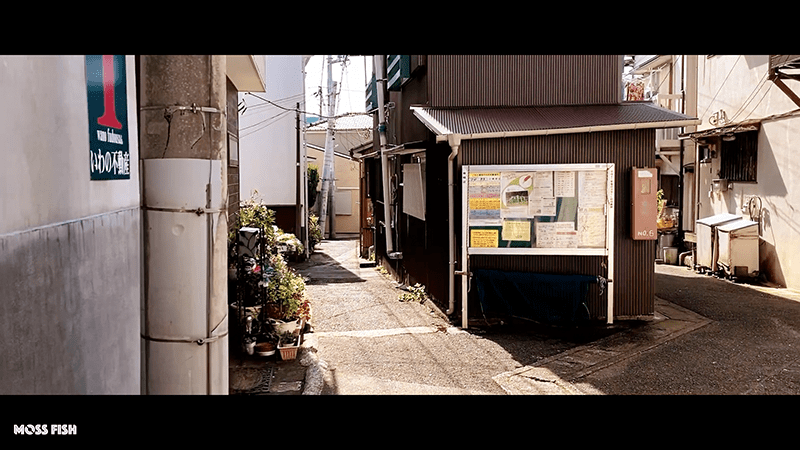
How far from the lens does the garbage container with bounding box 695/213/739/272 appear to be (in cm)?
1625

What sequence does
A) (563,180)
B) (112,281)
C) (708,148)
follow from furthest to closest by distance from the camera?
(708,148), (563,180), (112,281)

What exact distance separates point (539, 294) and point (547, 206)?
1354 mm

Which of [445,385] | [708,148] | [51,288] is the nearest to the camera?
[51,288]

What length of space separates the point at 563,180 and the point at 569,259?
4.03 feet

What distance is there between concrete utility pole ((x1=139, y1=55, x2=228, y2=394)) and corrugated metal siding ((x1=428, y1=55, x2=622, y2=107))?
8.27m

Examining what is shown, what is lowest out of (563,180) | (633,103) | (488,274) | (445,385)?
(445,385)

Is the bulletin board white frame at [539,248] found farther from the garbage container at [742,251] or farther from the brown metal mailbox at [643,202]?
the garbage container at [742,251]

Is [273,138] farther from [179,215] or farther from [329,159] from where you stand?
[179,215]

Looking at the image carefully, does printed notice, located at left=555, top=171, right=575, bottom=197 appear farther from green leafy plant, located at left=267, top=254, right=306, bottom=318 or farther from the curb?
green leafy plant, located at left=267, top=254, right=306, bottom=318

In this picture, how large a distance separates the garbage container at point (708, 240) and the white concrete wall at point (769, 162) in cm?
50

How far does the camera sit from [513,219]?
10719 mm

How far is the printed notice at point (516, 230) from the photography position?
35.1ft
